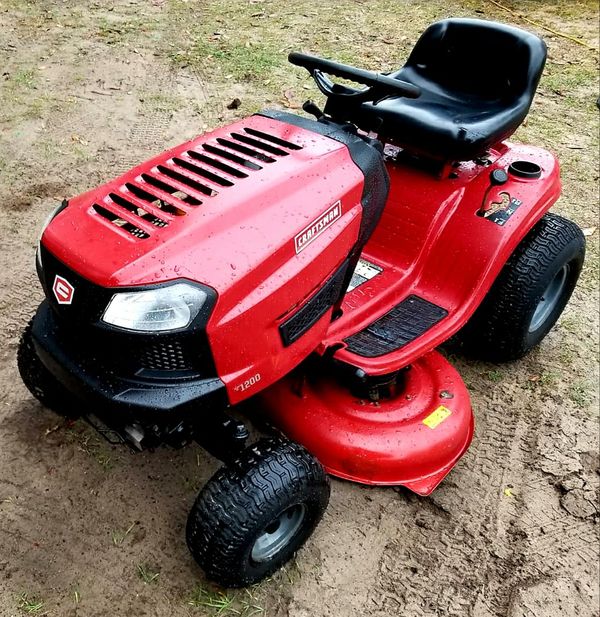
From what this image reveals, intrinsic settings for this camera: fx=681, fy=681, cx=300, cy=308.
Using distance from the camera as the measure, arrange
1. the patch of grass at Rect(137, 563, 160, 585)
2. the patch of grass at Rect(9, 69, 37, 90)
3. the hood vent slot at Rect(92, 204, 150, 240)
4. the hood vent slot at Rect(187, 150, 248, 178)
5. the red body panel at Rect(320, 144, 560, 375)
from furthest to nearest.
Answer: the patch of grass at Rect(9, 69, 37, 90)
the red body panel at Rect(320, 144, 560, 375)
the patch of grass at Rect(137, 563, 160, 585)
the hood vent slot at Rect(187, 150, 248, 178)
the hood vent slot at Rect(92, 204, 150, 240)

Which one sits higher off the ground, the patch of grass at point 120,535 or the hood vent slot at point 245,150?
the hood vent slot at point 245,150

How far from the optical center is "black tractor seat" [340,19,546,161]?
248cm

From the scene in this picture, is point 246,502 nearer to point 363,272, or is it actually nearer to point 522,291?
point 363,272

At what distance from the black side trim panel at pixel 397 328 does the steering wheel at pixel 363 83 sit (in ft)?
2.61

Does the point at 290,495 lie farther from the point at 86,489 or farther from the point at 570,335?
the point at 570,335

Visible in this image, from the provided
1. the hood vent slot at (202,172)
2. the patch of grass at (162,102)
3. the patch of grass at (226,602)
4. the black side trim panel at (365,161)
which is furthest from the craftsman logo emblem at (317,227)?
the patch of grass at (162,102)

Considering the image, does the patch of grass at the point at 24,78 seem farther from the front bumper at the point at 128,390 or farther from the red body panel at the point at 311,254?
the front bumper at the point at 128,390

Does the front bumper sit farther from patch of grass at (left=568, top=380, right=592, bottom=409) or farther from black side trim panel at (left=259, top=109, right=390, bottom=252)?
patch of grass at (left=568, top=380, right=592, bottom=409)

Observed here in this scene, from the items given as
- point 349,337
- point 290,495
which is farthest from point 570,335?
point 290,495

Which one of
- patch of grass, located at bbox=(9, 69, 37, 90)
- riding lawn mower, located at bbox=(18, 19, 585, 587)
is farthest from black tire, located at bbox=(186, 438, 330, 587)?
patch of grass, located at bbox=(9, 69, 37, 90)

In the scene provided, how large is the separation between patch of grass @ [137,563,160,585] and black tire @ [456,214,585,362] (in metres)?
1.59

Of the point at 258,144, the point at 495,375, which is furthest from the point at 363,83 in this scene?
the point at 495,375

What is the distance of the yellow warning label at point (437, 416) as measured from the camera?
2.36m

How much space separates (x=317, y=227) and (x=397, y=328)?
0.70 m
